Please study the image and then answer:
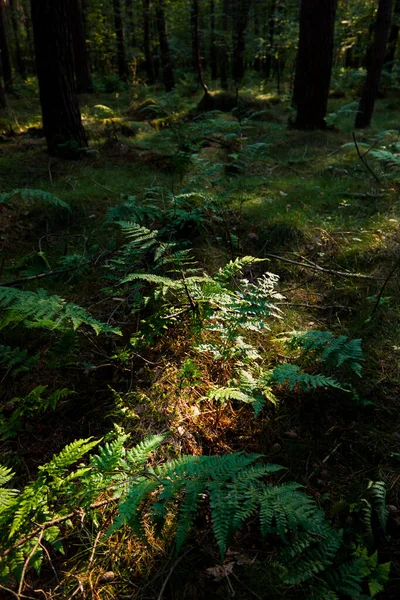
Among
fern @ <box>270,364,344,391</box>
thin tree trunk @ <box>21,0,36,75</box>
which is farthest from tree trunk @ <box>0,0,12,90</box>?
fern @ <box>270,364,344,391</box>

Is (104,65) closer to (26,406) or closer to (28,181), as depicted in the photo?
(28,181)

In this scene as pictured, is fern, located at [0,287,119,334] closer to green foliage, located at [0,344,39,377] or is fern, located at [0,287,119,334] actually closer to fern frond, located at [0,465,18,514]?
green foliage, located at [0,344,39,377]

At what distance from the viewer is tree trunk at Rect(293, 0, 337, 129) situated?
247 inches

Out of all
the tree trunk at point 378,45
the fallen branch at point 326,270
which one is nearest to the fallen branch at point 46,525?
the fallen branch at point 326,270

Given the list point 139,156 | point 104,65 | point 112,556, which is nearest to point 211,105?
point 139,156

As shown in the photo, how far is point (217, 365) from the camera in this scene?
2438 millimetres

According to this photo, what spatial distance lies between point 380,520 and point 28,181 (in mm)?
5470

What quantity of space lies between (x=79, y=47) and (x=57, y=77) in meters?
9.12

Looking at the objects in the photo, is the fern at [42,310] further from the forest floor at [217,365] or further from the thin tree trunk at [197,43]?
the thin tree trunk at [197,43]

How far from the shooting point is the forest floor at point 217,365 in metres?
1.57

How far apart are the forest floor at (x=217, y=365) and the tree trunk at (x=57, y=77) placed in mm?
857

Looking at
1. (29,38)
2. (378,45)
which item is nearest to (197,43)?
(378,45)

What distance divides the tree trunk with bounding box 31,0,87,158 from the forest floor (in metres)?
0.86

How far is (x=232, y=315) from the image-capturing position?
97.0 inches
